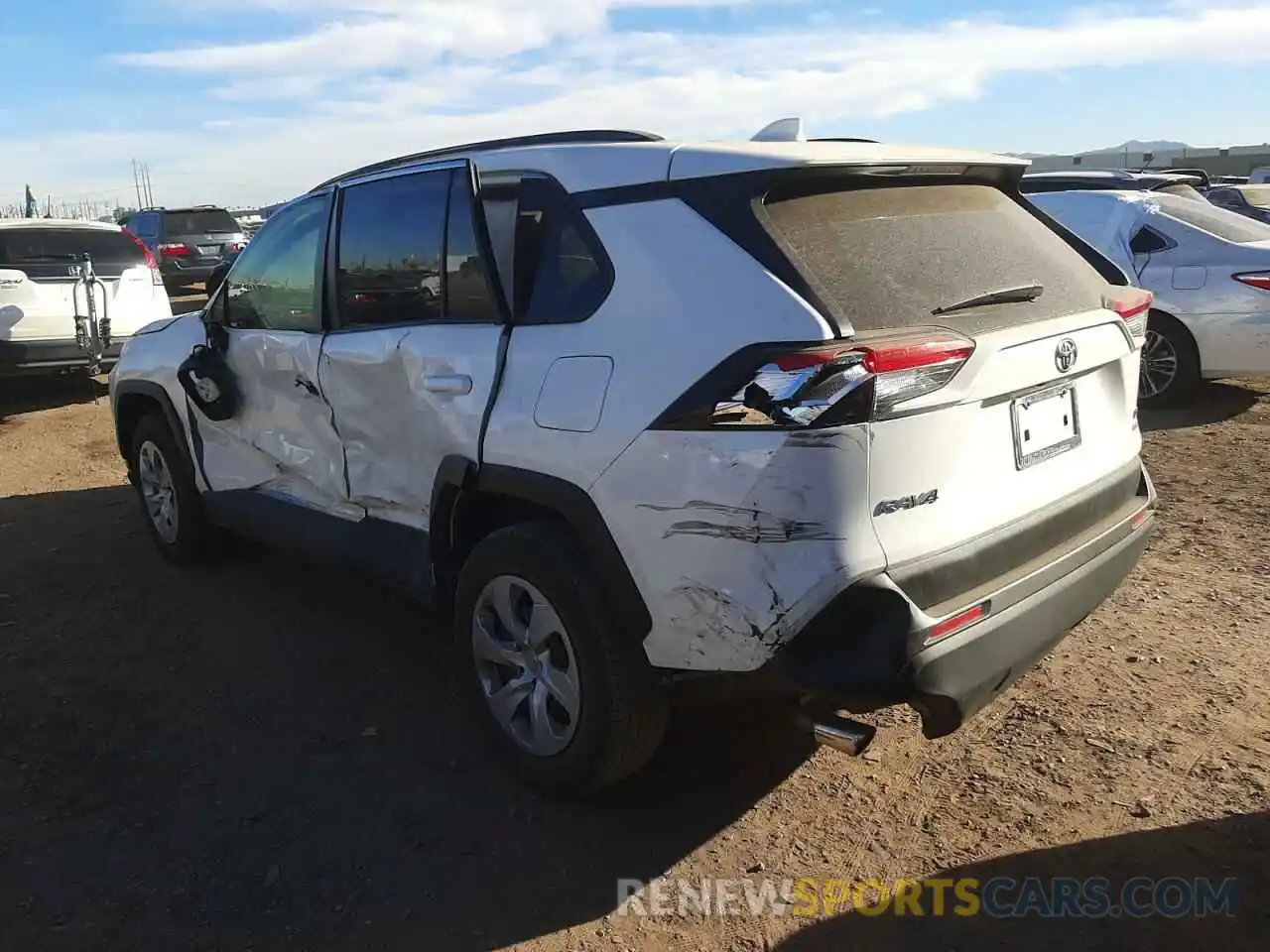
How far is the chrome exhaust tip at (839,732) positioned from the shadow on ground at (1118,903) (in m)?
0.45

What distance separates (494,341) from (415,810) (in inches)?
57.0

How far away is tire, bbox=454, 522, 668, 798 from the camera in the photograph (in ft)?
9.46

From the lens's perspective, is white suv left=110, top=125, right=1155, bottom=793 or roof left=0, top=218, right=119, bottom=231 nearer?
white suv left=110, top=125, right=1155, bottom=793

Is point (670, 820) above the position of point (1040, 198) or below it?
below

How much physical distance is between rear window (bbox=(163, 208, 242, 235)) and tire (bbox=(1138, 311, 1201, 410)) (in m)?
16.3

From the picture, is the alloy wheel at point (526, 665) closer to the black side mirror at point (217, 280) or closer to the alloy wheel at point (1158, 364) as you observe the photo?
the black side mirror at point (217, 280)

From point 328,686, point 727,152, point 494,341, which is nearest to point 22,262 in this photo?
point 328,686

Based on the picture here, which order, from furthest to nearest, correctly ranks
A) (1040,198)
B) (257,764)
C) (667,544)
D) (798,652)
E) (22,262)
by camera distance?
(22,262) → (1040,198) → (257,764) → (667,544) → (798,652)

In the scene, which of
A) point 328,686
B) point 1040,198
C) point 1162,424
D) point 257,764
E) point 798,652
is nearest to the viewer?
point 798,652

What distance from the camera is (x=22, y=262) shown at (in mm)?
9336

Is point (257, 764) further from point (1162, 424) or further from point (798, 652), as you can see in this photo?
point (1162, 424)

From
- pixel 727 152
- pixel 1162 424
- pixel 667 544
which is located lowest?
pixel 1162 424

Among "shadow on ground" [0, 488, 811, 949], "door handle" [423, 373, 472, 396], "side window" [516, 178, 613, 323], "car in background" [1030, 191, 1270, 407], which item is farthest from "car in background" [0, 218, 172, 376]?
"car in background" [1030, 191, 1270, 407]

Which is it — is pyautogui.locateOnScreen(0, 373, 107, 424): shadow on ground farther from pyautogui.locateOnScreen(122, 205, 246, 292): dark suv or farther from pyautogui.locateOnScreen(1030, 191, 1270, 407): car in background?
pyautogui.locateOnScreen(1030, 191, 1270, 407): car in background
